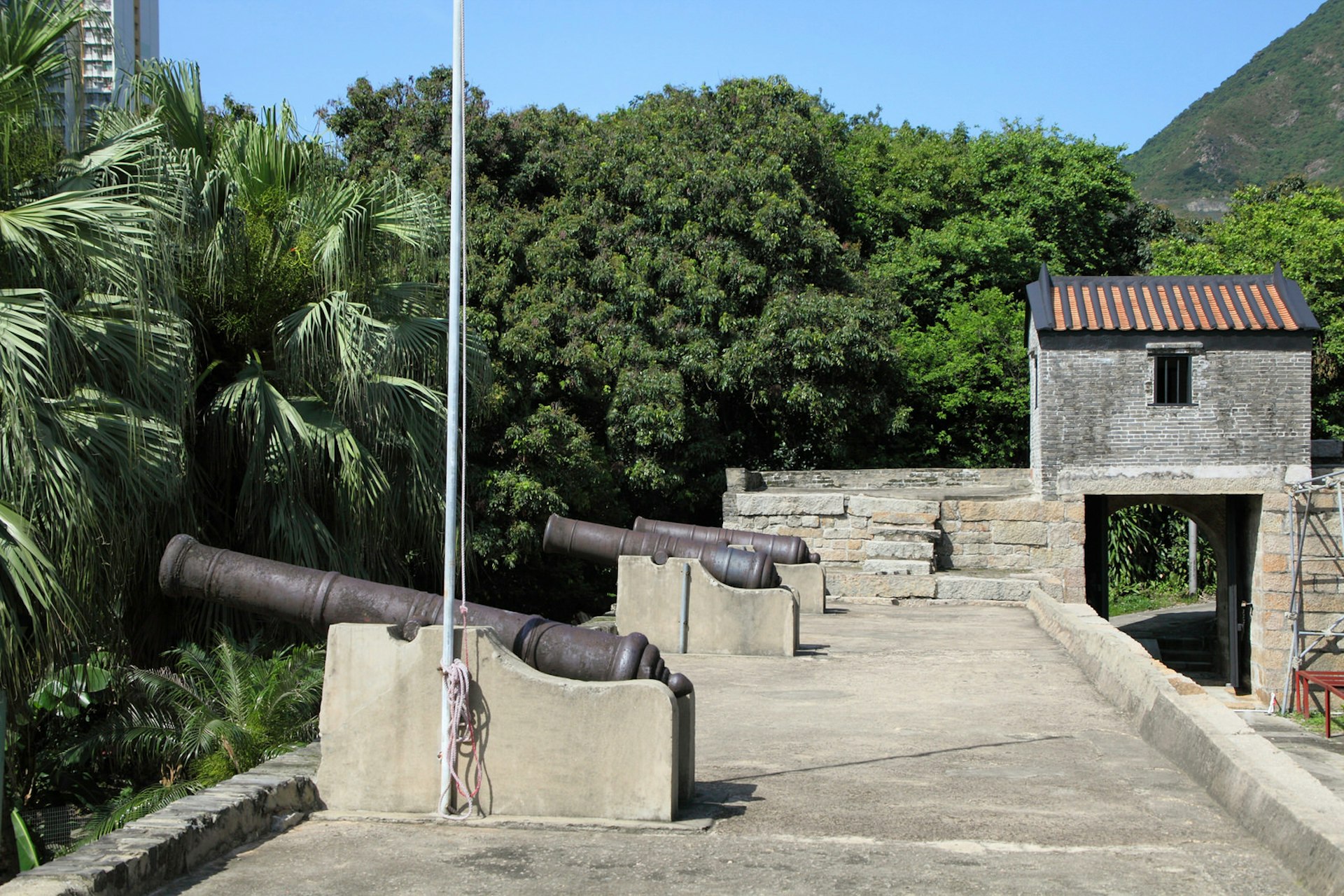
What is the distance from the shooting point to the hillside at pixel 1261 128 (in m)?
95.8

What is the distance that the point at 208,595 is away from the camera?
6.13 m

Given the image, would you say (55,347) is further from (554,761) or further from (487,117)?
(487,117)

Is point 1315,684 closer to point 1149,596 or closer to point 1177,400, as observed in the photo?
point 1177,400

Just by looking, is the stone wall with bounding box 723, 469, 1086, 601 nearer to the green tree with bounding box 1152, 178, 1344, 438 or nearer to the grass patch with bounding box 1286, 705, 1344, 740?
the grass patch with bounding box 1286, 705, 1344, 740

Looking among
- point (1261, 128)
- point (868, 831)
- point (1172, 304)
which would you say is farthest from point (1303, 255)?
point (1261, 128)

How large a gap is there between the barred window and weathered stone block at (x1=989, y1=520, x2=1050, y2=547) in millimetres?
2378

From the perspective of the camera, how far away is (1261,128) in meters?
104

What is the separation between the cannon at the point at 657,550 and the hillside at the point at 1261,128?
293 feet

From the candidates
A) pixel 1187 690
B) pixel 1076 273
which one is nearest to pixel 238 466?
pixel 1187 690

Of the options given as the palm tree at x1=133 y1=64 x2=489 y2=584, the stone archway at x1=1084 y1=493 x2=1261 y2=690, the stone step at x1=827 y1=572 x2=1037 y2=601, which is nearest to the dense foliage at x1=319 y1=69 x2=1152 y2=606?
the stone archway at x1=1084 y1=493 x2=1261 y2=690

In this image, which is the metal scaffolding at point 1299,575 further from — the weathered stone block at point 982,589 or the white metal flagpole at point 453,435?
the white metal flagpole at point 453,435

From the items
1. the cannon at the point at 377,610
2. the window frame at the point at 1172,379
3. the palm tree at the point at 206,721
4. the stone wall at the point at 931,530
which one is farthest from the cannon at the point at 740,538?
the window frame at the point at 1172,379

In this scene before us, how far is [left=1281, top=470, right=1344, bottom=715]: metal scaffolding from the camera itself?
16.3 m

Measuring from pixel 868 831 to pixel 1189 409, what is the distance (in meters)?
13.4
